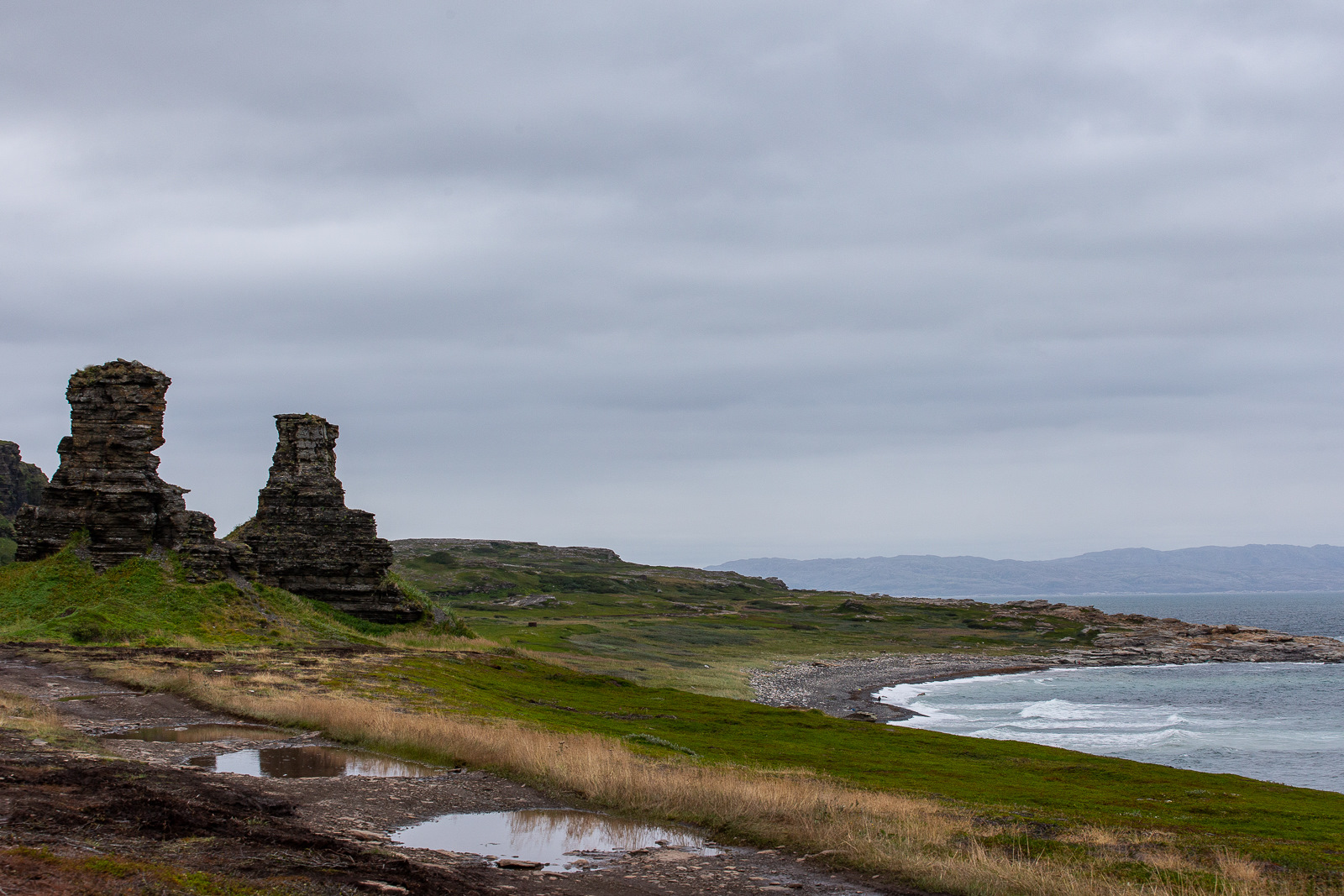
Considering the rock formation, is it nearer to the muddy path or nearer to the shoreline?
the shoreline

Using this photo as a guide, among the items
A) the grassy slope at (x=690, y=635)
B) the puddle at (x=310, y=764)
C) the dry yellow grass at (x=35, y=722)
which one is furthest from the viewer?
the grassy slope at (x=690, y=635)

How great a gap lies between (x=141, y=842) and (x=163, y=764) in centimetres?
913

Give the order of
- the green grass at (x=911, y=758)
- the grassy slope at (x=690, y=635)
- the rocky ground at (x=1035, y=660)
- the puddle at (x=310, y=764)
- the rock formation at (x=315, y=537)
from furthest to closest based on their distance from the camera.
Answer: the grassy slope at (x=690, y=635), the rocky ground at (x=1035, y=660), the rock formation at (x=315, y=537), the green grass at (x=911, y=758), the puddle at (x=310, y=764)

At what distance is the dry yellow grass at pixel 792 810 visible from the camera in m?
16.3

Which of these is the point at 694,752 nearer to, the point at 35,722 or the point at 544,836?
the point at 544,836

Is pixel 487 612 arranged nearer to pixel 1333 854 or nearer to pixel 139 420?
pixel 139 420

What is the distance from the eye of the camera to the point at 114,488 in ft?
194

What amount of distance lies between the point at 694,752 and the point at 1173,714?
208 feet

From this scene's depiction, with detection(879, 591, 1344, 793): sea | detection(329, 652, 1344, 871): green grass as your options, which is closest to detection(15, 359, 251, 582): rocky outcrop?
detection(329, 652, 1344, 871): green grass

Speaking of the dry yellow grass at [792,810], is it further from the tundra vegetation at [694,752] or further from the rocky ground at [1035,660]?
the rocky ground at [1035,660]

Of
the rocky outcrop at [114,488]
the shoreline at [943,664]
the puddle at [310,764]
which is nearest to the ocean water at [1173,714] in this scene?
the shoreline at [943,664]

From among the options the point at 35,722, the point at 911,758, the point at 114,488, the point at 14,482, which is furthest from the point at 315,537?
the point at 14,482

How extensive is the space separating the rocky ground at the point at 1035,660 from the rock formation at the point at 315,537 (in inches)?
1415

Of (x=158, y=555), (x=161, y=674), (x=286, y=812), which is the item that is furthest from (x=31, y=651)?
(x=286, y=812)
